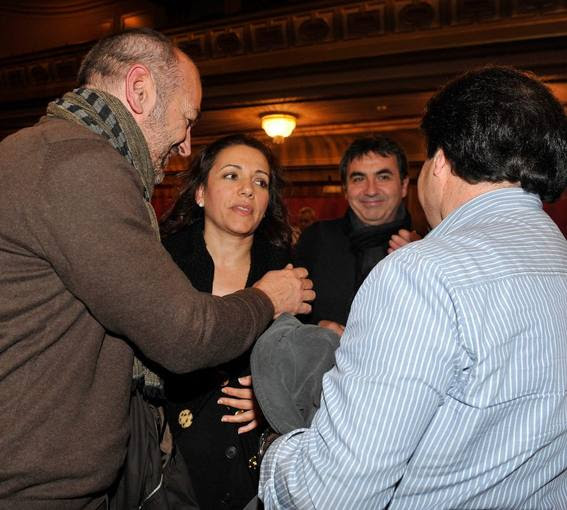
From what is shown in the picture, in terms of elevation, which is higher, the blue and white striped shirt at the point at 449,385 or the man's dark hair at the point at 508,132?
the man's dark hair at the point at 508,132

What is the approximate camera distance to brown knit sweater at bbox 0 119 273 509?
3.51ft

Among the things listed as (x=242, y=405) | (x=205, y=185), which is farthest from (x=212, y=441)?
(x=205, y=185)

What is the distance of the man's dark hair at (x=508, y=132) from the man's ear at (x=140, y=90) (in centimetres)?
82

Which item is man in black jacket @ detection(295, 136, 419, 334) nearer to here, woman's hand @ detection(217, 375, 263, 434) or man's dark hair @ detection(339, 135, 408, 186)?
man's dark hair @ detection(339, 135, 408, 186)

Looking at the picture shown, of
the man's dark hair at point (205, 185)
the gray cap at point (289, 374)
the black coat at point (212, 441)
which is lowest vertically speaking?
the black coat at point (212, 441)

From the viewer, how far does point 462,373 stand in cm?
86

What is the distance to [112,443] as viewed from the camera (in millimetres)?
1231

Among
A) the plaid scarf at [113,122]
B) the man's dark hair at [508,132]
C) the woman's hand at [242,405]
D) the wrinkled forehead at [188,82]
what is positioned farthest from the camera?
the woman's hand at [242,405]

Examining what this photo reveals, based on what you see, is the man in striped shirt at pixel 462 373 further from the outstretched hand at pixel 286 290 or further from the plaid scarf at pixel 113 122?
the plaid scarf at pixel 113 122

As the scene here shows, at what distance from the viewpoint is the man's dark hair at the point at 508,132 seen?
1018 mm

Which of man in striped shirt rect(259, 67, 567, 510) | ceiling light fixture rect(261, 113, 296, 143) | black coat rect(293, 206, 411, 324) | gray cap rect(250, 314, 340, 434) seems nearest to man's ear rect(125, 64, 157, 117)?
gray cap rect(250, 314, 340, 434)

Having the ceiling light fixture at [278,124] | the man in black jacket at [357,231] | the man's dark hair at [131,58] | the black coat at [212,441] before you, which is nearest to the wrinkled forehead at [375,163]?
the man in black jacket at [357,231]

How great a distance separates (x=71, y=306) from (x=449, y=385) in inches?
31.2

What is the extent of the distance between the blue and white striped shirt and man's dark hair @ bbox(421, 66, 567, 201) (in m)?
0.13
